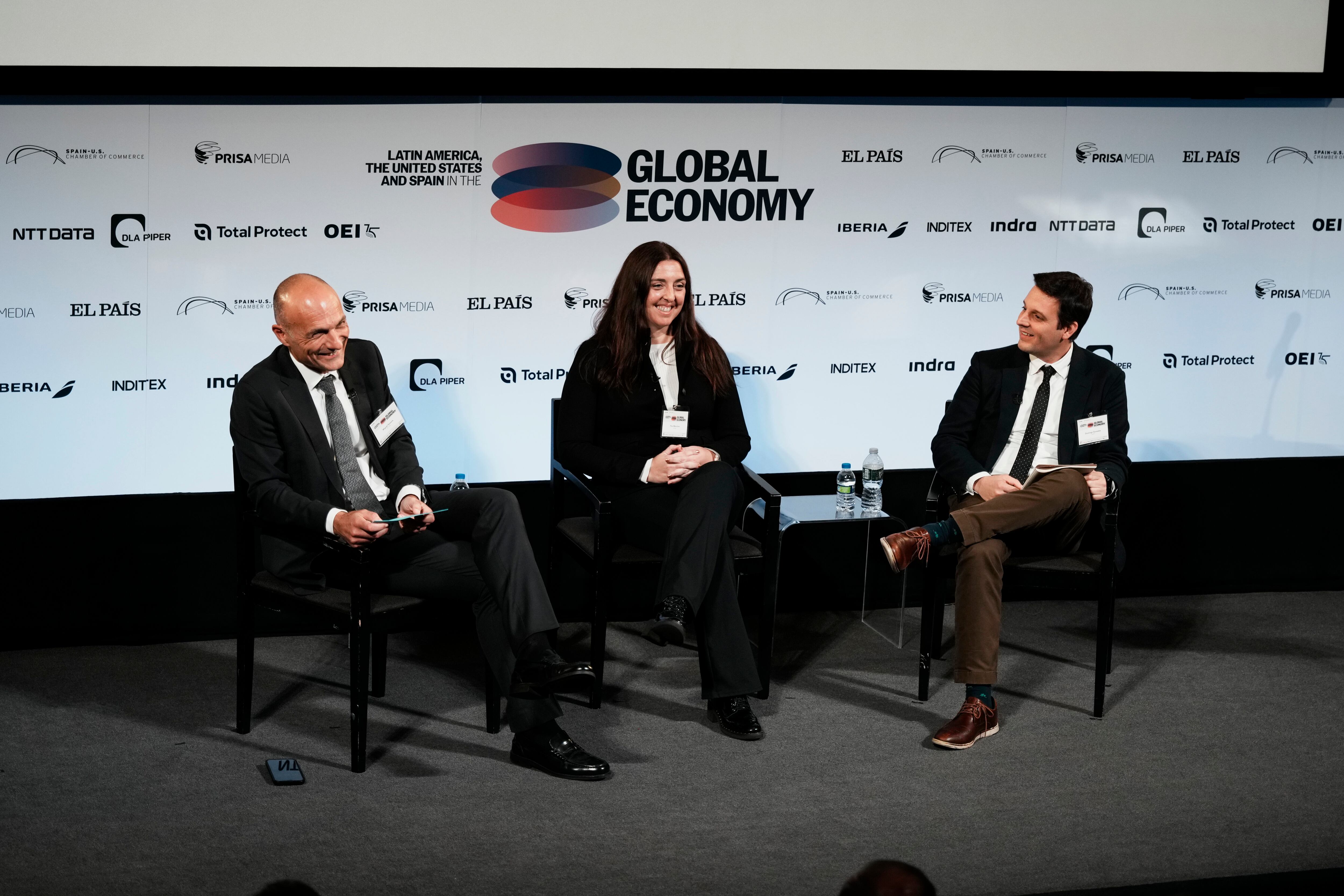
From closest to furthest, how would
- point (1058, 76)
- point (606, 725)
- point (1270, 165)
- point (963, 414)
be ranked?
1. point (606, 725)
2. point (963, 414)
3. point (1058, 76)
4. point (1270, 165)

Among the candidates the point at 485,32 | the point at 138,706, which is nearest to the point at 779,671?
the point at 138,706

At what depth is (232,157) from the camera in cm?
432

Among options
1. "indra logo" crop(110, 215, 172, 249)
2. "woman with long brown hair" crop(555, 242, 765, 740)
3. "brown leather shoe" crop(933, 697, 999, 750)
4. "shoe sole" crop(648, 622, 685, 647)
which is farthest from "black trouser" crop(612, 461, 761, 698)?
"indra logo" crop(110, 215, 172, 249)

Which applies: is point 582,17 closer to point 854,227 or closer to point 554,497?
point 854,227

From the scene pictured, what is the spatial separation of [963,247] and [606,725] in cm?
218

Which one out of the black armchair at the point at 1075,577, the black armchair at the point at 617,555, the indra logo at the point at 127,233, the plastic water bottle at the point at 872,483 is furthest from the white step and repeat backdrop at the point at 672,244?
the black armchair at the point at 1075,577

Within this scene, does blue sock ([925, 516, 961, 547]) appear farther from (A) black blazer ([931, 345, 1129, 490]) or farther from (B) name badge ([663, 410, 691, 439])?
(B) name badge ([663, 410, 691, 439])

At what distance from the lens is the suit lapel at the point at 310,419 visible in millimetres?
3600

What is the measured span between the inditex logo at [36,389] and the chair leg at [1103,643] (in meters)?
3.11

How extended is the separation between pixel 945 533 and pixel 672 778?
3.39 feet

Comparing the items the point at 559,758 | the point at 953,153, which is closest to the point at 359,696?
the point at 559,758

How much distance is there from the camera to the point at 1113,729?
12.9 feet

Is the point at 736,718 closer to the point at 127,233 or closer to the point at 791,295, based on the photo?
the point at 791,295

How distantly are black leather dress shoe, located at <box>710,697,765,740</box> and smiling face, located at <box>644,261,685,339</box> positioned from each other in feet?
3.61
